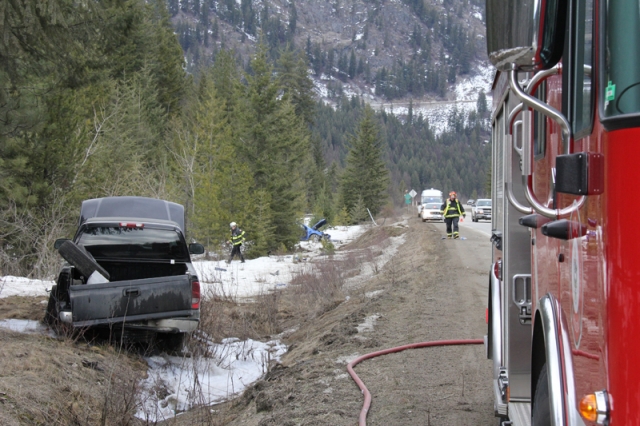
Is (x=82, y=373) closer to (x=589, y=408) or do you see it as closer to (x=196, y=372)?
(x=196, y=372)

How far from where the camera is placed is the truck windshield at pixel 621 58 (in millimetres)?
1771

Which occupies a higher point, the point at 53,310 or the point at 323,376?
the point at 53,310

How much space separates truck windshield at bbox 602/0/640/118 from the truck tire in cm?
806

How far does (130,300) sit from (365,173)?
5793 cm

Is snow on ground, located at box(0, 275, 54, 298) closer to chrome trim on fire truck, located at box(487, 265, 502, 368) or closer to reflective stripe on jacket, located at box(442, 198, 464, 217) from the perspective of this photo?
chrome trim on fire truck, located at box(487, 265, 502, 368)

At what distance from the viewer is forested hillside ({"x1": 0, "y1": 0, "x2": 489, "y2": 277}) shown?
9.74m

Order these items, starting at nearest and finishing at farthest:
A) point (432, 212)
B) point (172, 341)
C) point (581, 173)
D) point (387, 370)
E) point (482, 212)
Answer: point (581, 173), point (387, 370), point (172, 341), point (482, 212), point (432, 212)

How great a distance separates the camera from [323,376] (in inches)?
291

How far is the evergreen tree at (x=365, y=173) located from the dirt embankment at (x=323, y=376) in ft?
173

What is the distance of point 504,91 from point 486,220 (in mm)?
42973

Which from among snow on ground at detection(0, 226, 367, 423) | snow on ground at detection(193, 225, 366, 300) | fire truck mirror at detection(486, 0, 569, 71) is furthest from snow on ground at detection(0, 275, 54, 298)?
fire truck mirror at detection(486, 0, 569, 71)

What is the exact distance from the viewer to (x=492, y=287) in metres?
5.38

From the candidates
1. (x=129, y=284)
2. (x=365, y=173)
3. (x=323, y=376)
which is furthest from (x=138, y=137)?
(x=323, y=376)

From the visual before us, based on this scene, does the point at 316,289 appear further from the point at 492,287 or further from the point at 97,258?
the point at 492,287
